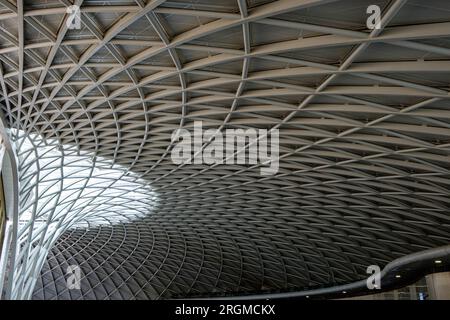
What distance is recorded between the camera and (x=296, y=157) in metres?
39.3

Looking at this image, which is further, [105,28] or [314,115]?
[314,115]

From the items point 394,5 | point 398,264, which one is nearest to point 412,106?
point 394,5

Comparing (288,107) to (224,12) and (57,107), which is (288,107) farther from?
(57,107)

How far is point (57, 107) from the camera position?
1287 inches

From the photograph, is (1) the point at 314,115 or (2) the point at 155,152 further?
(2) the point at 155,152

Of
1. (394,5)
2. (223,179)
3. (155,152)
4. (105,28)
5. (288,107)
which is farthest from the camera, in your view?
(223,179)

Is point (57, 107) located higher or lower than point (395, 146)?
higher

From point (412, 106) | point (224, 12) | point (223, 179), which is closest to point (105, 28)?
point (224, 12)

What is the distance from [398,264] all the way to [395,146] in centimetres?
2154
